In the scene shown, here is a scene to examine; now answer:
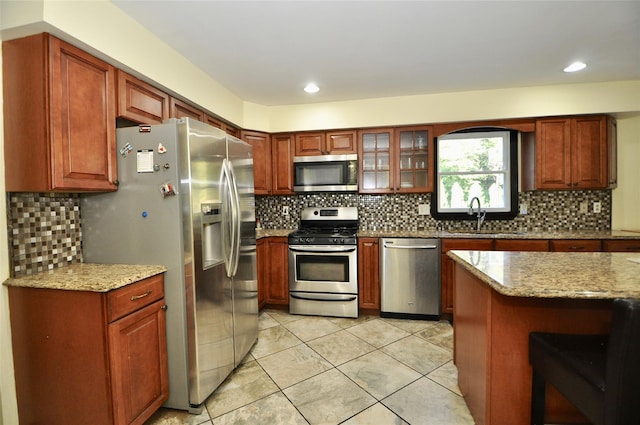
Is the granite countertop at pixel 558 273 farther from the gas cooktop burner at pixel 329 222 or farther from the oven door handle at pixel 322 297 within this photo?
the gas cooktop burner at pixel 329 222

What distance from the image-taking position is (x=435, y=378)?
2088 millimetres

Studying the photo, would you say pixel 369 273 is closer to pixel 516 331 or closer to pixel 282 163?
pixel 282 163

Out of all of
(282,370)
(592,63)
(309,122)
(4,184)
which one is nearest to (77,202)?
(4,184)

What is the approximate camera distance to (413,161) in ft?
11.5

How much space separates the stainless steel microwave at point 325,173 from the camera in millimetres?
3447

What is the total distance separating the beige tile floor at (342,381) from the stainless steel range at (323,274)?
28 cm

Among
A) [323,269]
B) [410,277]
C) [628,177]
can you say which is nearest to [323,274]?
[323,269]

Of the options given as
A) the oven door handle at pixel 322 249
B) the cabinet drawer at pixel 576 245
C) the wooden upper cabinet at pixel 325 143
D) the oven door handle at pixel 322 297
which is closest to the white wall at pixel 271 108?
the wooden upper cabinet at pixel 325 143

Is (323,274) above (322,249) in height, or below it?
below

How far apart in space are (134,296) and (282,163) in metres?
2.42

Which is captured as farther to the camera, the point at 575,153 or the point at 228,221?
the point at 575,153

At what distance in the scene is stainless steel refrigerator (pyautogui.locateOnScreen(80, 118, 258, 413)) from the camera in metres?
1.72

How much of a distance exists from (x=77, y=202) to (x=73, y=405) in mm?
1199

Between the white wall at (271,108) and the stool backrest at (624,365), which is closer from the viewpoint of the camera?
the stool backrest at (624,365)
